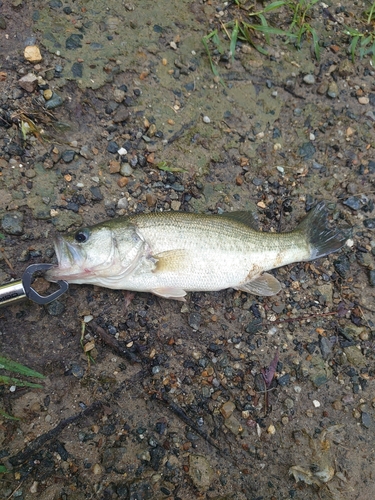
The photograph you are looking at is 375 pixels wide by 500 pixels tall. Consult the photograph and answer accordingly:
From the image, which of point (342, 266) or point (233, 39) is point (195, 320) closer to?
point (342, 266)

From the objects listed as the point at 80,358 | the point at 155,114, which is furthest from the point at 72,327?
the point at 155,114

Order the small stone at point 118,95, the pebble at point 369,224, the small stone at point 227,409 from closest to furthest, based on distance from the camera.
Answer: the small stone at point 227,409, the small stone at point 118,95, the pebble at point 369,224

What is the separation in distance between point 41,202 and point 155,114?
155 centimetres

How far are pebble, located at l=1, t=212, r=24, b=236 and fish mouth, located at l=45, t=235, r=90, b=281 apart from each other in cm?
54

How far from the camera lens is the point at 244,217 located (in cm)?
412

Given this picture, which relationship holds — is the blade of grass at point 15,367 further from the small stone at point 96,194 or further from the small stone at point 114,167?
the small stone at point 114,167

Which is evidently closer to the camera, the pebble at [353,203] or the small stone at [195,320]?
the small stone at [195,320]

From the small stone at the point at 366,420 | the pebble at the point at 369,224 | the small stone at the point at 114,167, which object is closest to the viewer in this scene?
the small stone at the point at 366,420

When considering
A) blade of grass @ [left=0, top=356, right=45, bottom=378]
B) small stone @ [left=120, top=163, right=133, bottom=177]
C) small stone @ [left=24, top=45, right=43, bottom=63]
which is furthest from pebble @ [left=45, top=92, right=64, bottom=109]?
blade of grass @ [left=0, top=356, right=45, bottom=378]

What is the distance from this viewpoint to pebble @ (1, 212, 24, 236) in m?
3.75

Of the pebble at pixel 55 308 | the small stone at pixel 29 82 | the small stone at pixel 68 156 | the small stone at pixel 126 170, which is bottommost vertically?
the pebble at pixel 55 308

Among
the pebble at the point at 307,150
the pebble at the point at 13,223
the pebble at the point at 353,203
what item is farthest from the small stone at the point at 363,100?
the pebble at the point at 13,223

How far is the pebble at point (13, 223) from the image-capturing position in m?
3.75

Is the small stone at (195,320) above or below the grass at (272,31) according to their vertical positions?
below
